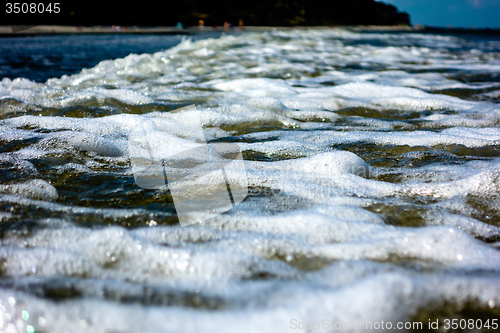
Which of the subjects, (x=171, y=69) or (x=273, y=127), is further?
(x=171, y=69)

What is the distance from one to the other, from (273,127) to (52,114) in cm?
210

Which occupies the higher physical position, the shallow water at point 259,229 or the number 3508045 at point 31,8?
the number 3508045 at point 31,8

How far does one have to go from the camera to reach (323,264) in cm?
123

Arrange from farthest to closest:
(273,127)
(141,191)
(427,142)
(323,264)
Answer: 1. (273,127)
2. (427,142)
3. (141,191)
4. (323,264)

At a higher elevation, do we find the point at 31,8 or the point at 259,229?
the point at 31,8

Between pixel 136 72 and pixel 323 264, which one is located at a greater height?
pixel 136 72

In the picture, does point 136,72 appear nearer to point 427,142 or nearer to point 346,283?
point 427,142

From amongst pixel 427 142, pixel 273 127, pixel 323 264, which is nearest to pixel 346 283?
pixel 323 264

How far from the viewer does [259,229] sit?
145cm

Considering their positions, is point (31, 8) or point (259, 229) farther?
point (31, 8)

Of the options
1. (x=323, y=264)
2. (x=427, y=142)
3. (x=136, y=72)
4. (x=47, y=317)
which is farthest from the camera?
(x=136, y=72)

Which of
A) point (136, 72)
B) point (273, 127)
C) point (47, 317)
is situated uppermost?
point (136, 72)

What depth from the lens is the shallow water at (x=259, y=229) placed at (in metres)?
1.03

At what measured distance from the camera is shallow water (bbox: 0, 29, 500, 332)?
1029 millimetres
